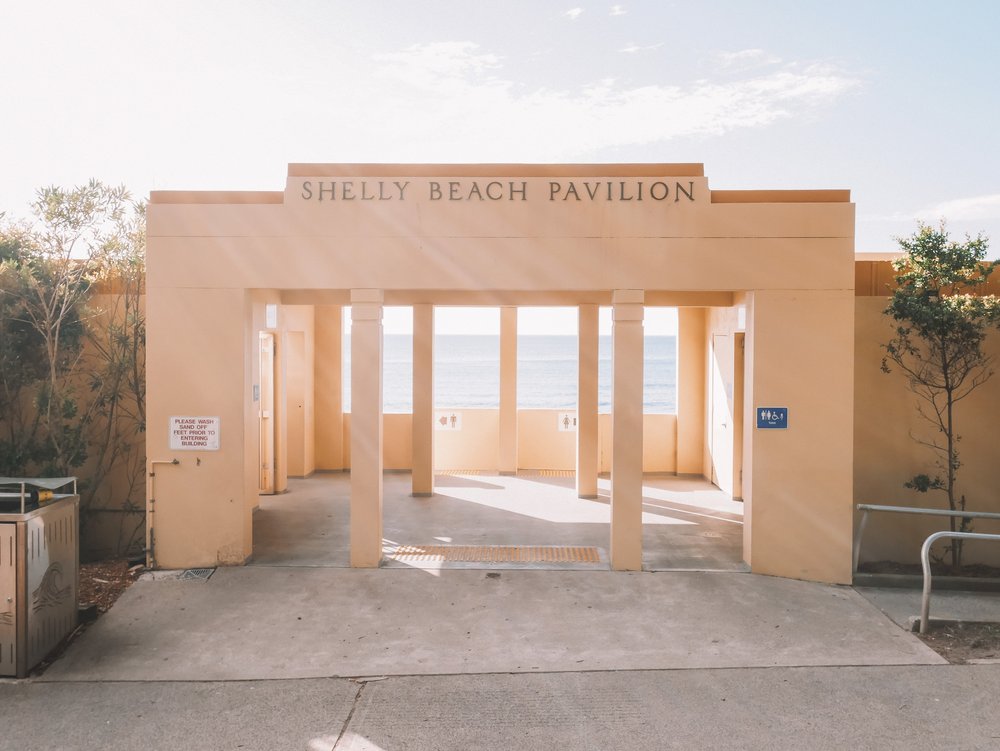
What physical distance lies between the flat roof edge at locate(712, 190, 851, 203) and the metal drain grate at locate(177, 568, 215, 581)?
6.22 m

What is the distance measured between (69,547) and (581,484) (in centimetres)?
671

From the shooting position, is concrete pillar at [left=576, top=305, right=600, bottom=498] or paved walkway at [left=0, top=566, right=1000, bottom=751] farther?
concrete pillar at [left=576, top=305, right=600, bottom=498]

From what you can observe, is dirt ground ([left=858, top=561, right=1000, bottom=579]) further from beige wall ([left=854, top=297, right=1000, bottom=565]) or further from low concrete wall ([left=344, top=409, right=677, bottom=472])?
low concrete wall ([left=344, top=409, right=677, bottom=472])

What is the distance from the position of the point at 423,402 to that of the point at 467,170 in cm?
400

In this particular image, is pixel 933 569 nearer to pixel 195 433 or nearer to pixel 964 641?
pixel 964 641

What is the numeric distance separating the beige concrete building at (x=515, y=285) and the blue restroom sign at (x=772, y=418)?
0.6 inches

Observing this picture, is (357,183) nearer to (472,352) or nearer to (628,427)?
(628,427)

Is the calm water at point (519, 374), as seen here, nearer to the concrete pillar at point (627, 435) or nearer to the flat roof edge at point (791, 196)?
the concrete pillar at point (627, 435)

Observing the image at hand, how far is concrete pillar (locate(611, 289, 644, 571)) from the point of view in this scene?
6.62 m

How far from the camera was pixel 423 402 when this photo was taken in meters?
9.79

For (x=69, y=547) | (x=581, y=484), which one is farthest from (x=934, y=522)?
(x=69, y=547)

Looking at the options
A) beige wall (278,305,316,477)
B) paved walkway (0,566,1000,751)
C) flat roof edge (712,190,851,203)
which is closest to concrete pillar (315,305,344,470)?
beige wall (278,305,316,477)

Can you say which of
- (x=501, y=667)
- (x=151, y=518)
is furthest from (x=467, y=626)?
(x=151, y=518)

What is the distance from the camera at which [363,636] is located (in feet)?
16.9
